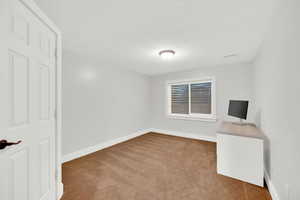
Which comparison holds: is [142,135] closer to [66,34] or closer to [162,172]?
[162,172]

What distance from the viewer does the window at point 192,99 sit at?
3.88m

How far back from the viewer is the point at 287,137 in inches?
45.7

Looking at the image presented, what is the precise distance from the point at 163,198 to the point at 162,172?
59cm

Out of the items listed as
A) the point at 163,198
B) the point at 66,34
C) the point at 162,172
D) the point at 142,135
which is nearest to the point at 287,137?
the point at 163,198

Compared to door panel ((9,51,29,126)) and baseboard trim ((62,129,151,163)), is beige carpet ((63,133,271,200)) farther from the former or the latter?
door panel ((9,51,29,126))

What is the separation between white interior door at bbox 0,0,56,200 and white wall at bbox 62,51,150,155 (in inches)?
47.4

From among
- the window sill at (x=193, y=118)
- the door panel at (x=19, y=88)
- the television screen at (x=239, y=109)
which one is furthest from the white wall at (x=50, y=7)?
the window sill at (x=193, y=118)

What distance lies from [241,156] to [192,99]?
98.5 inches

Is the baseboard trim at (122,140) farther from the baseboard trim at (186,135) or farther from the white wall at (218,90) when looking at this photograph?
the white wall at (218,90)

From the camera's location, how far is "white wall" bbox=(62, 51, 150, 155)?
8.50ft

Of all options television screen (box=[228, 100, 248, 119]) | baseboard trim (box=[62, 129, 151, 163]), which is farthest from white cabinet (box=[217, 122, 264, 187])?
baseboard trim (box=[62, 129, 151, 163])

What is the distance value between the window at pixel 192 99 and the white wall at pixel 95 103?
1373mm

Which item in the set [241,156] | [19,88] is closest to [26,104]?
[19,88]

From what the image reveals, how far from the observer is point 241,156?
1.93 m
